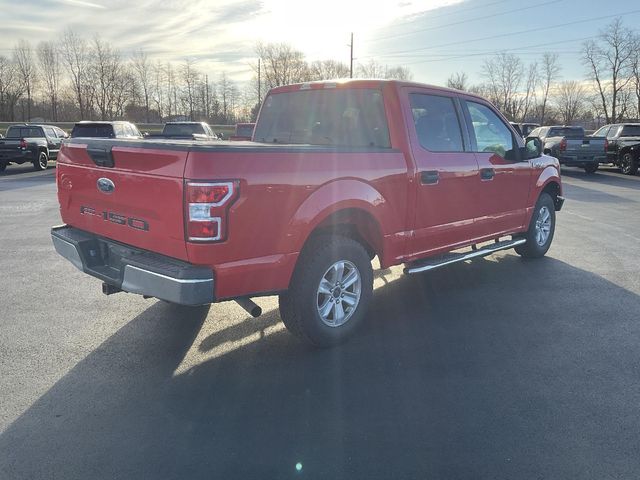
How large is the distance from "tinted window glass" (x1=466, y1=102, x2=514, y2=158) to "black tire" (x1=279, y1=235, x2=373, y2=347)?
2190 millimetres

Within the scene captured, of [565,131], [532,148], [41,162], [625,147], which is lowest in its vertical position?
[41,162]

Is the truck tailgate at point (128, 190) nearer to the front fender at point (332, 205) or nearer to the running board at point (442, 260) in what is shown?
the front fender at point (332, 205)

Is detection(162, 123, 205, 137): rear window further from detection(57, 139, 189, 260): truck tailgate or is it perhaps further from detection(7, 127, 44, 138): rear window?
detection(57, 139, 189, 260): truck tailgate

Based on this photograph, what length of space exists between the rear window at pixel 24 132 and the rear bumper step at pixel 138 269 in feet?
63.3

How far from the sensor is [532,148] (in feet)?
19.7

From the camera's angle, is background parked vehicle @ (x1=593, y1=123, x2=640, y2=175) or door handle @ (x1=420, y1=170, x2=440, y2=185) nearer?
door handle @ (x1=420, y1=170, x2=440, y2=185)

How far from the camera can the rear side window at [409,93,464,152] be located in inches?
179

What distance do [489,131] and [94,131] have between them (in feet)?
48.8

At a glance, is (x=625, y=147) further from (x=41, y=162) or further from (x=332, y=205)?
(x=41, y=162)

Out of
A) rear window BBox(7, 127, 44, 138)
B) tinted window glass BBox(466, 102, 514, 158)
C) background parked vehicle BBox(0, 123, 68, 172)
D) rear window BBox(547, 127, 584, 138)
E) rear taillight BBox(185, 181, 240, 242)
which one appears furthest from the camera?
rear window BBox(547, 127, 584, 138)

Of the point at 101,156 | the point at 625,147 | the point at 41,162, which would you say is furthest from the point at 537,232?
the point at 41,162

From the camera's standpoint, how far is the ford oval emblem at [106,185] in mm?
3562

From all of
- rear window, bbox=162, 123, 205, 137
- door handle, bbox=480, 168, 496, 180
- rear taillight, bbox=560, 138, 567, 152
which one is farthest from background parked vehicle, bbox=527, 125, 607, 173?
door handle, bbox=480, 168, 496, 180

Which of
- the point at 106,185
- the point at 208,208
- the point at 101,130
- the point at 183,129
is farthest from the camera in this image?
the point at 183,129
